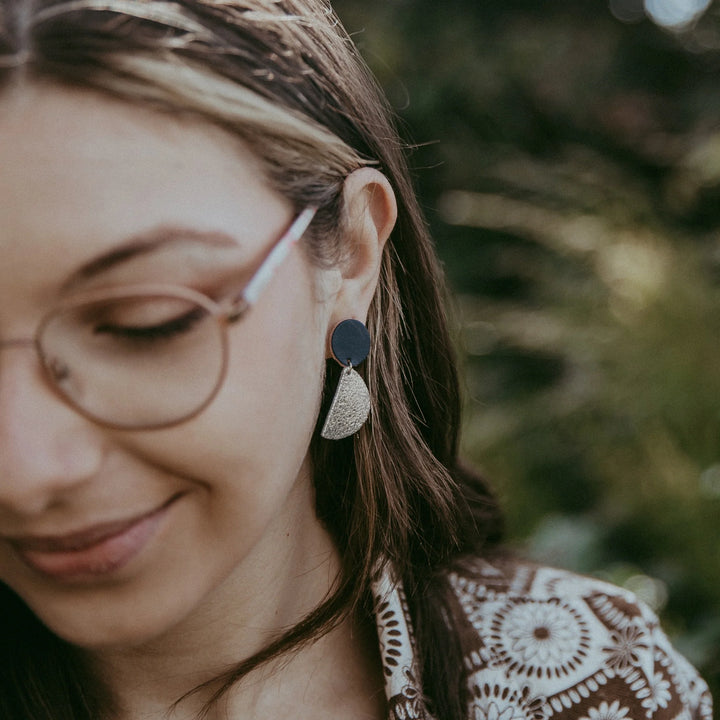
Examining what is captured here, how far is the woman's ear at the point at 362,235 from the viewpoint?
1.44 m

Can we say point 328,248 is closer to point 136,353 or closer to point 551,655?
point 136,353

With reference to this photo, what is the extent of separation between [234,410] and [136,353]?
15cm

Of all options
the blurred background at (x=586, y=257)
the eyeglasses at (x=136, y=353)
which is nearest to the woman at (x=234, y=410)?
the eyeglasses at (x=136, y=353)

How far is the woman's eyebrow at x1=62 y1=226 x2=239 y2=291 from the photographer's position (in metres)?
1.04

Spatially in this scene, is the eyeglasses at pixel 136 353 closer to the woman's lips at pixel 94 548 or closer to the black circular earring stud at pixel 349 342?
the woman's lips at pixel 94 548

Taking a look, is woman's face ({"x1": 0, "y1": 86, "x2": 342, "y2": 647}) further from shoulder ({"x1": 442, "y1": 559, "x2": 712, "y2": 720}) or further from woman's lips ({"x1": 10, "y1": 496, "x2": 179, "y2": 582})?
shoulder ({"x1": 442, "y1": 559, "x2": 712, "y2": 720})

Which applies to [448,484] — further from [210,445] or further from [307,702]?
[210,445]

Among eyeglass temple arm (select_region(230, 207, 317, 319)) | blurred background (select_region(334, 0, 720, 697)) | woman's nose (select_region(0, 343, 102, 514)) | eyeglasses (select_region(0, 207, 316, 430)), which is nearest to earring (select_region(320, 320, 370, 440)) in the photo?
eyeglass temple arm (select_region(230, 207, 317, 319))

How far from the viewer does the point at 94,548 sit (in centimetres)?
116

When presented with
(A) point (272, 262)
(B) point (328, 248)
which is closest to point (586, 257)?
(B) point (328, 248)

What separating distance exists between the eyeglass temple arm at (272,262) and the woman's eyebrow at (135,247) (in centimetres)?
9

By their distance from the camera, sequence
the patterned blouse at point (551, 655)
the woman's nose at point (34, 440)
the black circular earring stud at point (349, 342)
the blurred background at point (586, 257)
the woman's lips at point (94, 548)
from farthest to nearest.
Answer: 1. the blurred background at point (586, 257)
2. the patterned blouse at point (551, 655)
3. the black circular earring stud at point (349, 342)
4. the woman's lips at point (94, 548)
5. the woman's nose at point (34, 440)

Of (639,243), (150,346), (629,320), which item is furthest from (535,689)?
A: (639,243)

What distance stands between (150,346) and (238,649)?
0.67 m
